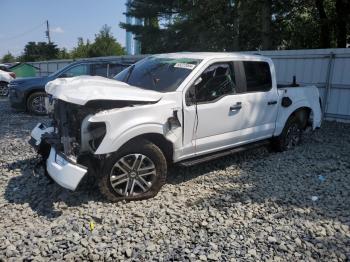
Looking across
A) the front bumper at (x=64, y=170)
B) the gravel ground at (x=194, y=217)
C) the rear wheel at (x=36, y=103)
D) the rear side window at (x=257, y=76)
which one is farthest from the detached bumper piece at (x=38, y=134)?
the rear wheel at (x=36, y=103)

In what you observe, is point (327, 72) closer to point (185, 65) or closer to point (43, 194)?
point (185, 65)

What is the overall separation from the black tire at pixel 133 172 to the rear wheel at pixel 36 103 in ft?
24.0

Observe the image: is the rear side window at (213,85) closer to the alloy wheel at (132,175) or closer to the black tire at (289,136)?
the alloy wheel at (132,175)

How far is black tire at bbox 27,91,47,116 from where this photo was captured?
10.8 m

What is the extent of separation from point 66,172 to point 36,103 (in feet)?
24.9

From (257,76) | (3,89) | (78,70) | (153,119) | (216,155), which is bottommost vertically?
(3,89)

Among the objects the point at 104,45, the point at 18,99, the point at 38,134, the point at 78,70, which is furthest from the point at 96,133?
the point at 104,45

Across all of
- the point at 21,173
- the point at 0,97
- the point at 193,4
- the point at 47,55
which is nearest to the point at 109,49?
the point at 47,55

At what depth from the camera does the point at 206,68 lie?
504 cm

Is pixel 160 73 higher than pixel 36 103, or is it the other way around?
pixel 160 73

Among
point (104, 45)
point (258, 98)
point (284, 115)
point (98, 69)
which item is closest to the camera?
point (258, 98)

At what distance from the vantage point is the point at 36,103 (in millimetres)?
10875

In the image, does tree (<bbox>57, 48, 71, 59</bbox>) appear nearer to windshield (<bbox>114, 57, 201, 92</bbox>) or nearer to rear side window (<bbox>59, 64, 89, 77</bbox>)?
rear side window (<bbox>59, 64, 89, 77</bbox>)

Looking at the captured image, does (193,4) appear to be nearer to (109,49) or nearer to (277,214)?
(277,214)
